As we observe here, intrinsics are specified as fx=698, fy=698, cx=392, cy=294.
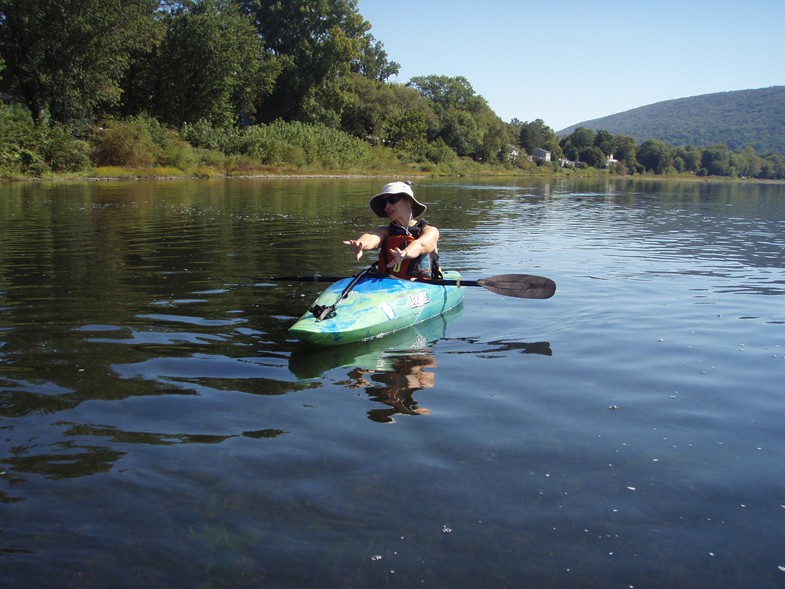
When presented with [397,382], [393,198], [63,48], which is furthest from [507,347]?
[63,48]

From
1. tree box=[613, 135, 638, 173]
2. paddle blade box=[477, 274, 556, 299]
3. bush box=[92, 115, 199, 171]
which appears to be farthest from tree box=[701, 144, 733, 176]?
paddle blade box=[477, 274, 556, 299]

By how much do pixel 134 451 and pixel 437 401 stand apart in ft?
6.92

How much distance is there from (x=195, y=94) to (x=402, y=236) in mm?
46362

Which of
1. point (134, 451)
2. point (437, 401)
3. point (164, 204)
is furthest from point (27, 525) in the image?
point (164, 204)

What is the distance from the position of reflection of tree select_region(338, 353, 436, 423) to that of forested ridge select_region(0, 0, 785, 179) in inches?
1193

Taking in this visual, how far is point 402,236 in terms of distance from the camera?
768 centimetres

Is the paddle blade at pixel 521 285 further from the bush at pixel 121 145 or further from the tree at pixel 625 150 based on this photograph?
the tree at pixel 625 150

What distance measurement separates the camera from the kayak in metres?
6.25

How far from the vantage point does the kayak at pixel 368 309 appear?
6.25m

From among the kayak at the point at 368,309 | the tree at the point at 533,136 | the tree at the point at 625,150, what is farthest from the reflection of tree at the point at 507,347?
the tree at the point at 625,150

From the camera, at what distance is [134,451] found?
4035 mm

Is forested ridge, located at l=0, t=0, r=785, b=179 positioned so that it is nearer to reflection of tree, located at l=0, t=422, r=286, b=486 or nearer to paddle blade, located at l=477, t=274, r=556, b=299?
paddle blade, located at l=477, t=274, r=556, b=299

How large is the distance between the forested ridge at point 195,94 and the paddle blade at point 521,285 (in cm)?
2925

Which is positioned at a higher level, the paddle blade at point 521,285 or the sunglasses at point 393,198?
the sunglasses at point 393,198
